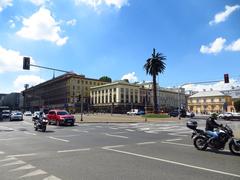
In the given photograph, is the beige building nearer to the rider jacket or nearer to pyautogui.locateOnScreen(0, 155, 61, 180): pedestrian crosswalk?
the rider jacket

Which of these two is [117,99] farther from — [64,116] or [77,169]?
[77,169]

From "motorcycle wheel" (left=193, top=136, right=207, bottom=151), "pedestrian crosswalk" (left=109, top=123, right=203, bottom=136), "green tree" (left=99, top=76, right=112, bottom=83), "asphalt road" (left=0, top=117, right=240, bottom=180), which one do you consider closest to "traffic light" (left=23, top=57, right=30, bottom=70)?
"pedestrian crosswalk" (left=109, top=123, right=203, bottom=136)

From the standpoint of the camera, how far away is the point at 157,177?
697 cm

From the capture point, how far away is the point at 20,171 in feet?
25.3

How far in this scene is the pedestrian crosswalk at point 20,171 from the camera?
704 cm

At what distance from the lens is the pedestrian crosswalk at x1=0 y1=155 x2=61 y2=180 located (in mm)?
7039

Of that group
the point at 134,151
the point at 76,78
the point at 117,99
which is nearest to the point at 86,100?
the point at 76,78

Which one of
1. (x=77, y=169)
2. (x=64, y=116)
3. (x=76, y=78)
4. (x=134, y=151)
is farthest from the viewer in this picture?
(x=76, y=78)

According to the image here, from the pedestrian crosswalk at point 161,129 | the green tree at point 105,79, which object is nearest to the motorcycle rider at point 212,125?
the pedestrian crosswalk at point 161,129

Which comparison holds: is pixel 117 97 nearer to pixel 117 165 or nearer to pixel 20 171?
pixel 117 165

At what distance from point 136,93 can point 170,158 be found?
119485 millimetres

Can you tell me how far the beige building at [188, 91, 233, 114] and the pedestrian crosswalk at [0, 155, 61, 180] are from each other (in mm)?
110072

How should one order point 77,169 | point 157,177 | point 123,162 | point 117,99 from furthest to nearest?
point 117,99
point 123,162
point 77,169
point 157,177

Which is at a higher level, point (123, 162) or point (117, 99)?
point (117, 99)
